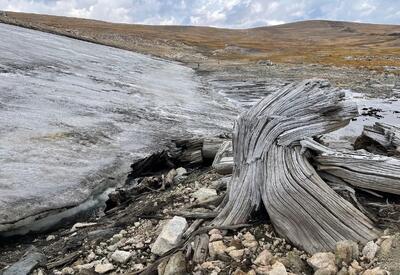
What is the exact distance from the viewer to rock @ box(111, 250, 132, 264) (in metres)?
6.09

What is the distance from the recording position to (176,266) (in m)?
5.40

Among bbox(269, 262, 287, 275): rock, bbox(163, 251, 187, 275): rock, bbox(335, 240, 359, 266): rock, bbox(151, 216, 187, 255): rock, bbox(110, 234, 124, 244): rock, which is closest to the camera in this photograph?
bbox(269, 262, 287, 275): rock

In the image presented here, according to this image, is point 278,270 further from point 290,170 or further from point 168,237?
point 168,237

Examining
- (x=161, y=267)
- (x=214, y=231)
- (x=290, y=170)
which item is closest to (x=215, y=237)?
(x=214, y=231)

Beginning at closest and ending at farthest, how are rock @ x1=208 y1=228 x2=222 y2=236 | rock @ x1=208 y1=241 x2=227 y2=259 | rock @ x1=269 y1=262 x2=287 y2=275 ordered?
rock @ x1=269 y1=262 x2=287 y2=275 < rock @ x1=208 y1=241 x2=227 y2=259 < rock @ x1=208 y1=228 x2=222 y2=236

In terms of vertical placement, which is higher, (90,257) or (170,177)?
(170,177)

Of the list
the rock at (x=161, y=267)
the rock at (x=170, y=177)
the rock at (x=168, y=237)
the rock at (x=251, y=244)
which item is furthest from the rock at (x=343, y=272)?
the rock at (x=170, y=177)

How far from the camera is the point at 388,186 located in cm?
601

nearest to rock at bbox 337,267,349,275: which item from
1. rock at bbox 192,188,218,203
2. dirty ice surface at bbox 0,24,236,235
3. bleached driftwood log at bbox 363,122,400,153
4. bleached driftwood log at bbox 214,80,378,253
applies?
bleached driftwood log at bbox 214,80,378,253

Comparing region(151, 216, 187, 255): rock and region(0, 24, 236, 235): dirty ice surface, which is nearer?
region(151, 216, 187, 255): rock

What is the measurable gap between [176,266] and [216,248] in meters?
0.49

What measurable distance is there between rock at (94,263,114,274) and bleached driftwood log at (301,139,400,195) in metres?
2.83

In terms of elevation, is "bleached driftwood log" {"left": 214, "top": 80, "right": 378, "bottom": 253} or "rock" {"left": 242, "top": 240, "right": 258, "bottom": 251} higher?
"bleached driftwood log" {"left": 214, "top": 80, "right": 378, "bottom": 253}

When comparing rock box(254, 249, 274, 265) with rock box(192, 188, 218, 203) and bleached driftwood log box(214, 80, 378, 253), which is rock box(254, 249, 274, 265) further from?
rock box(192, 188, 218, 203)
